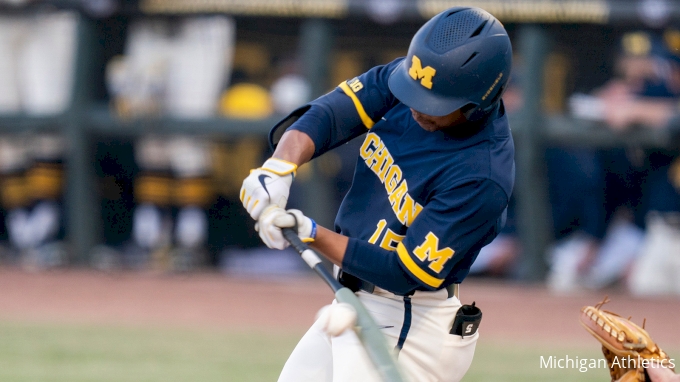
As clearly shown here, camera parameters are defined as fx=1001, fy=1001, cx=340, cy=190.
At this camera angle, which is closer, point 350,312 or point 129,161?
point 350,312

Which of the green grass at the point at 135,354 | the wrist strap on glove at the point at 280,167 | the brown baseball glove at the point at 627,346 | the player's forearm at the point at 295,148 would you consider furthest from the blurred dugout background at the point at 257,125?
the wrist strap on glove at the point at 280,167

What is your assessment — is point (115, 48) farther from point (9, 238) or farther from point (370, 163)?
point (370, 163)

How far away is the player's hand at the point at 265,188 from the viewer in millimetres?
2969

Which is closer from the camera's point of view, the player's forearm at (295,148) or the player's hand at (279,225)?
the player's hand at (279,225)

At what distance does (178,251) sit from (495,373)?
384cm

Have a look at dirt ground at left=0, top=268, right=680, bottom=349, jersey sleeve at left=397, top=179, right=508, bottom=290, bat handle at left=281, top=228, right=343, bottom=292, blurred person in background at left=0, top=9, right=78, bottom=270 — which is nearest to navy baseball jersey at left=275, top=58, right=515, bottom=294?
jersey sleeve at left=397, top=179, right=508, bottom=290

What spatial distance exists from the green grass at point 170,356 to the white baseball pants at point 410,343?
6.85 feet

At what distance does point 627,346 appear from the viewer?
3.15 m

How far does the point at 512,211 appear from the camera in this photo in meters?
9.02

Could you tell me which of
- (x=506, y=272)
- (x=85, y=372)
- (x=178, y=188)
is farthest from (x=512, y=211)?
(x=85, y=372)

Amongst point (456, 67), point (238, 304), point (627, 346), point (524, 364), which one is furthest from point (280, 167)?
point (238, 304)

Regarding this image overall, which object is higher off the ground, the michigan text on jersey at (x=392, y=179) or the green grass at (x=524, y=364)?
the michigan text on jersey at (x=392, y=179)

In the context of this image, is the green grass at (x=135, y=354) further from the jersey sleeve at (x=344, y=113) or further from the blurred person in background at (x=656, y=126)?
A: the blurred person in background at (x=656, y=126)

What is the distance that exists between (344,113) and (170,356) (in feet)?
9.63
